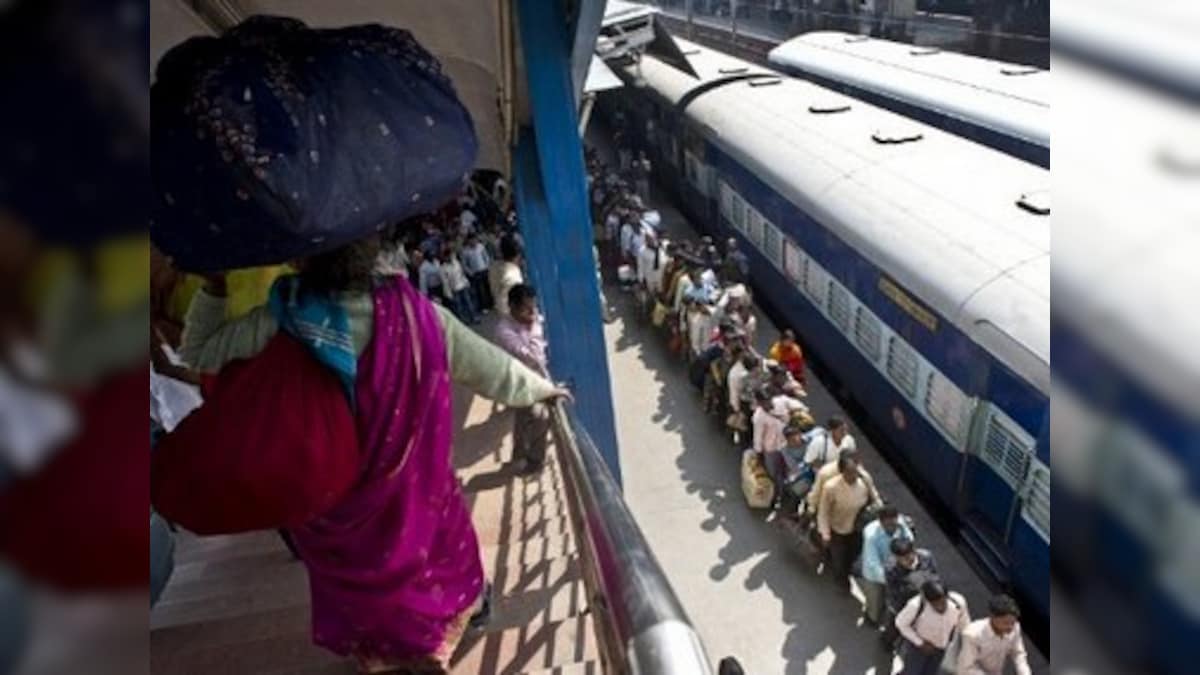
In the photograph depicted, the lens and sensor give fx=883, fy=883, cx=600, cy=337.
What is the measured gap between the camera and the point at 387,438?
5.96 ft

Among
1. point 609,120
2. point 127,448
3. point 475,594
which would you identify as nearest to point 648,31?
point 609,120

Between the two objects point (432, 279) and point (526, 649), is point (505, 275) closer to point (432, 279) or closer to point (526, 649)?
point (432, 279)

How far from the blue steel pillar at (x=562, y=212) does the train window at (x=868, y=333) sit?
120 inches

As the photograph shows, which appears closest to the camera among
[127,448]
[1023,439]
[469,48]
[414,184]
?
[127,448]

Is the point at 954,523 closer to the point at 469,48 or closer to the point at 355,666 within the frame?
the point at 469,48

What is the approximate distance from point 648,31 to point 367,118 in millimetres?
13415

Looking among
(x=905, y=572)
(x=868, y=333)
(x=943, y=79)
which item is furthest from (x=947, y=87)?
(x=905, y=572)

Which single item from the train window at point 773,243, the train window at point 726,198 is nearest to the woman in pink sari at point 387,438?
the train window at point 773,243

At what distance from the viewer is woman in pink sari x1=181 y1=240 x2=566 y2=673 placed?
1.73 meters

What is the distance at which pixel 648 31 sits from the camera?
14086 mm

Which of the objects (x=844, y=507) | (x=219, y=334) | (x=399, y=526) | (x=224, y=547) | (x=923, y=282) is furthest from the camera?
(x=923, y=282)

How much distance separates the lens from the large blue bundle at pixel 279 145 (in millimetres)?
1370

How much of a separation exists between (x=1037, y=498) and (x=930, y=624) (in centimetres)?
115

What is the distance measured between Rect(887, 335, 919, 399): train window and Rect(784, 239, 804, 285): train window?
2081 millimetres
